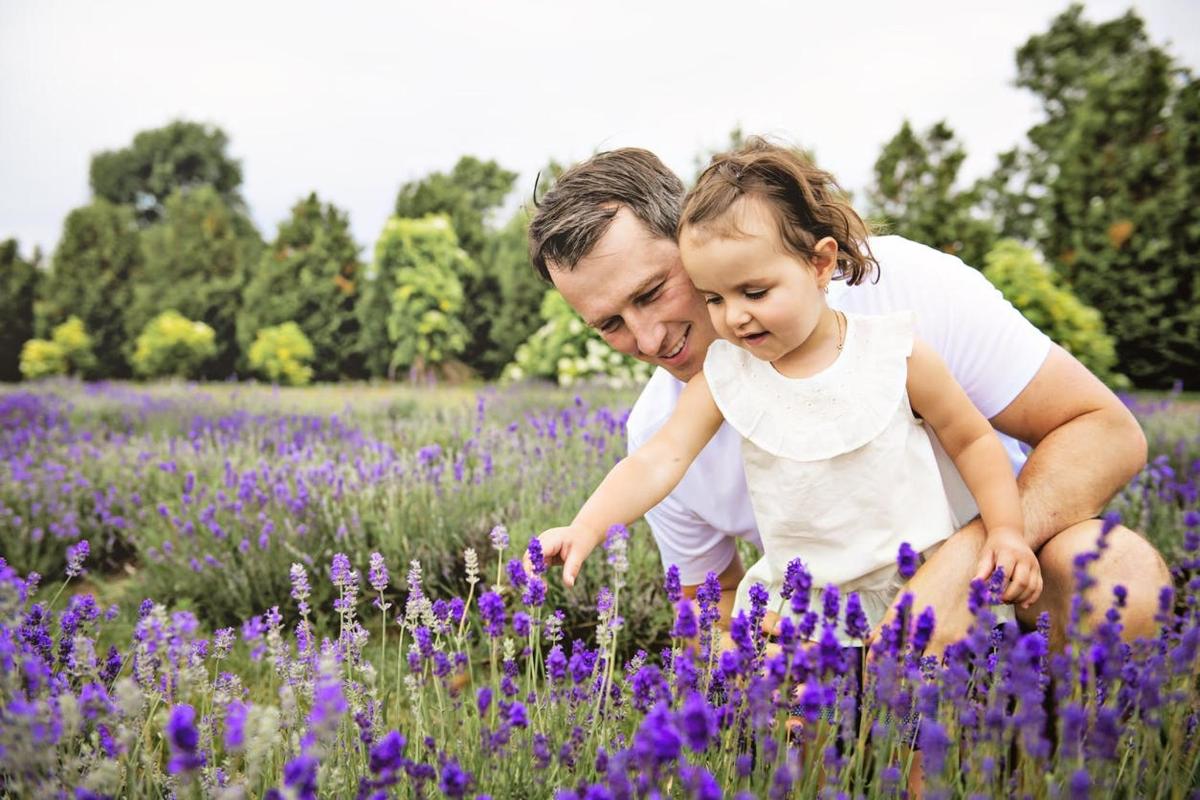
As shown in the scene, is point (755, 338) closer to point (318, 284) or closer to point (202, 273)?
point (318, 284)

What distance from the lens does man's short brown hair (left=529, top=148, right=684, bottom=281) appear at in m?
2.21

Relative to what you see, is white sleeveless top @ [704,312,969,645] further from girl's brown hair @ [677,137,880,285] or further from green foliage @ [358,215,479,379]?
green foliage @ [358,215,479,379]

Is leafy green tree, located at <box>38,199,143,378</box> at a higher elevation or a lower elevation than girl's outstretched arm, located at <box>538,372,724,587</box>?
higher

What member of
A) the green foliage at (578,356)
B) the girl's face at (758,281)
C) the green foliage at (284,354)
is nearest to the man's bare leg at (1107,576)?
the girl's face at (758,281)

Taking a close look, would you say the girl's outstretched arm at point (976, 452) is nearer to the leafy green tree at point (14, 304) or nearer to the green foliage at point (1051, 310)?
the green foliage at point (1051, 310)

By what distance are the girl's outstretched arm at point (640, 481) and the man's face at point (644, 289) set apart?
0.16 metres

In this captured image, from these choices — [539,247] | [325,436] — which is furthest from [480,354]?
[539,247]

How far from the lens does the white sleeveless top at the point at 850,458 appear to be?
74.9 inches

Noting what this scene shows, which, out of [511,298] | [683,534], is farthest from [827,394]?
[511,298]

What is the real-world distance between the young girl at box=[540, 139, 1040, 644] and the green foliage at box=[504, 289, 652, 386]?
7115 millimetres

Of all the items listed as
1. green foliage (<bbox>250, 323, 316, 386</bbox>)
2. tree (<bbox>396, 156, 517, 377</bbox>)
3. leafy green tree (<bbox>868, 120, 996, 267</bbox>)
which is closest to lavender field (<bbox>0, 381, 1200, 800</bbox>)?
leafy green tree (<bbox>868, 120, 996, 267</bbox>)

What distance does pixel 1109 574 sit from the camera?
1854 millimetres

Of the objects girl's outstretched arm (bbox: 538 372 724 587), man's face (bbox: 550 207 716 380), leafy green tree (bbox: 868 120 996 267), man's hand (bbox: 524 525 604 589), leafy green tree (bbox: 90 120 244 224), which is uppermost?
leafy green tree (bbox: 90 120 244 224)

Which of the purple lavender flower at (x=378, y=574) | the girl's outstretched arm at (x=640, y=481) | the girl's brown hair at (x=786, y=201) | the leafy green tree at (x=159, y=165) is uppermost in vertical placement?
the leafy green tree at (x=159, y=165)
